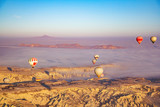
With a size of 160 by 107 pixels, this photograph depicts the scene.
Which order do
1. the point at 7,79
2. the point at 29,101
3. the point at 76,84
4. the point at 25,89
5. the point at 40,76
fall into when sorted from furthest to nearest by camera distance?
the point at 40,76 < the point at 7,79 < the point at 76,84 < the point at 25,89 < the point at 29,101

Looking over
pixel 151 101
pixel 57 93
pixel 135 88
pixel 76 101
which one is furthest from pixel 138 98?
pixel 57 93

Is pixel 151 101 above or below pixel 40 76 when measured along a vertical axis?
below

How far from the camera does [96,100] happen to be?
2000cm

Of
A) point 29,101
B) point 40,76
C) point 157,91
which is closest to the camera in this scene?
point 29,101

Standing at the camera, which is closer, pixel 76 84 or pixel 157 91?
pixel 157 91

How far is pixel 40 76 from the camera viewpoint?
31453 mm

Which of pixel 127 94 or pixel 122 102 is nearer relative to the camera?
pixel 122 102

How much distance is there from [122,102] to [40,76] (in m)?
17.6

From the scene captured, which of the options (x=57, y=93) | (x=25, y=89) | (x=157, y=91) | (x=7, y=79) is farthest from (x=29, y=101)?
(x=157, y=91)

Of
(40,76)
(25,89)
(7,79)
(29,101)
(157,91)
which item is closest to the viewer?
(29,101)

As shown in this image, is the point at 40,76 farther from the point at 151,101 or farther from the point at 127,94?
the point at 151,101

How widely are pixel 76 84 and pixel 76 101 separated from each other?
4525 millimetres

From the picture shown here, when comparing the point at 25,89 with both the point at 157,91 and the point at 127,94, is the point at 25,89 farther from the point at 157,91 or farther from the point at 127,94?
the point at 157,91

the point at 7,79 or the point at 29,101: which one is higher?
the point at 7,79
